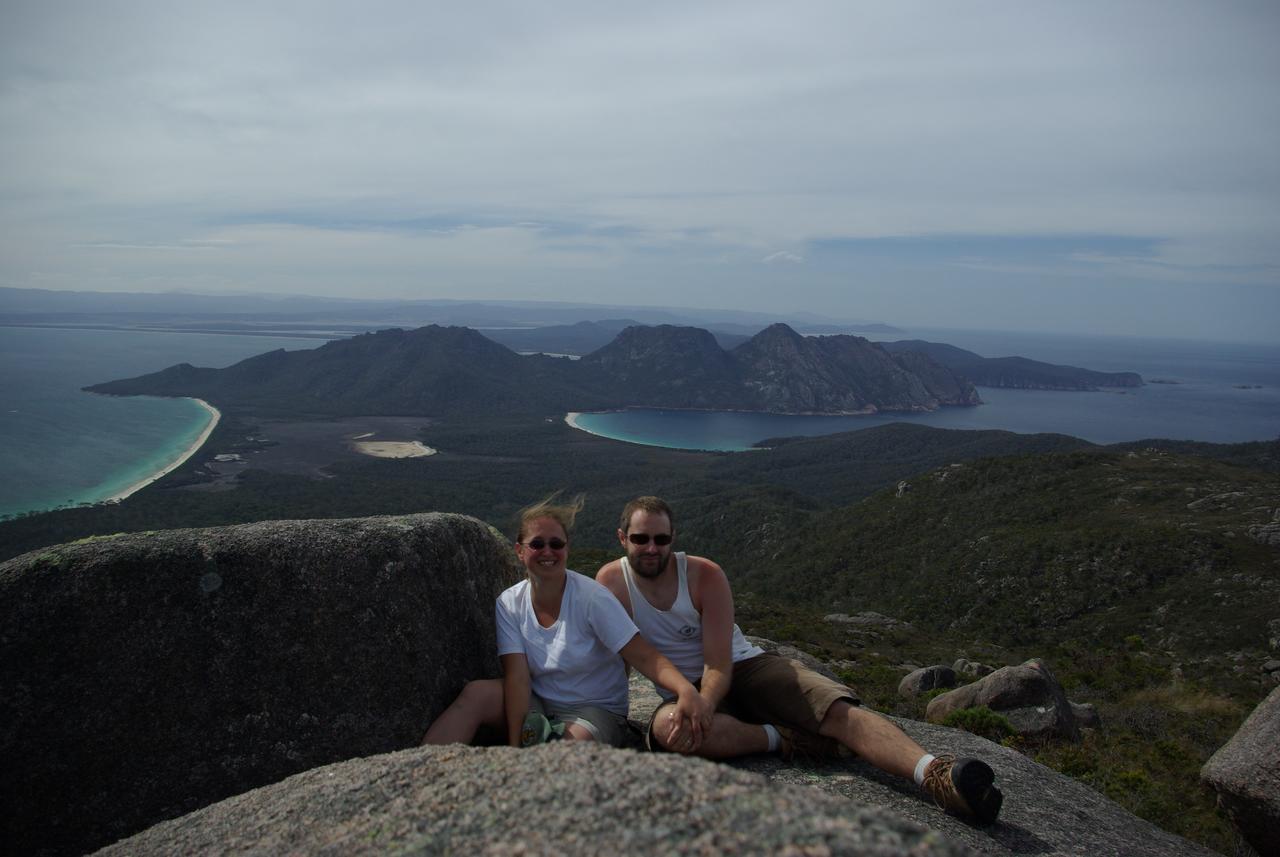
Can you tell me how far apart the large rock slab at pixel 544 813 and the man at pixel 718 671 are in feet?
6.59

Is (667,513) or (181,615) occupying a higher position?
(667,513)

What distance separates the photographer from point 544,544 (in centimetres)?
584

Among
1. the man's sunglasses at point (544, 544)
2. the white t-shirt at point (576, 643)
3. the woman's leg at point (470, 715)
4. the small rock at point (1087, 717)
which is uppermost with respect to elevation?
the man's sunglasses at point (544, 544)

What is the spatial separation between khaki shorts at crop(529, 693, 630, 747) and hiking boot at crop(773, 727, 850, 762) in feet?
4.40

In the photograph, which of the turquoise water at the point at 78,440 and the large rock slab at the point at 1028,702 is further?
the turquoise water at the point at 78,440

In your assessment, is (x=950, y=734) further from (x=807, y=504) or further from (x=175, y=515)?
(x=175, y=515)

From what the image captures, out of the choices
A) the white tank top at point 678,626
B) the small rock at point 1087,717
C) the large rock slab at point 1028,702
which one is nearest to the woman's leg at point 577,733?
the white tank top at point 678,626

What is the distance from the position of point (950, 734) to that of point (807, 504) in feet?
233

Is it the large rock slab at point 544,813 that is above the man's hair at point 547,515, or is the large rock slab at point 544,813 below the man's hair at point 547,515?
below

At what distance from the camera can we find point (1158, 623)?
95.0 ft

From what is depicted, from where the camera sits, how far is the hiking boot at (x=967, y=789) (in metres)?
5.43

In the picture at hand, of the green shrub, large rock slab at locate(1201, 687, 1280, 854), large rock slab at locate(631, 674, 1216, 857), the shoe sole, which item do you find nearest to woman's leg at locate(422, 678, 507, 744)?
large rock slab at locate(631, 674, 1216, 857)

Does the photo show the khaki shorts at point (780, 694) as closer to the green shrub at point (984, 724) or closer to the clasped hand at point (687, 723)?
the clasped hand at point (687, 723)

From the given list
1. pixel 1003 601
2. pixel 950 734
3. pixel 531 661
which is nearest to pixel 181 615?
pixel 531 661
